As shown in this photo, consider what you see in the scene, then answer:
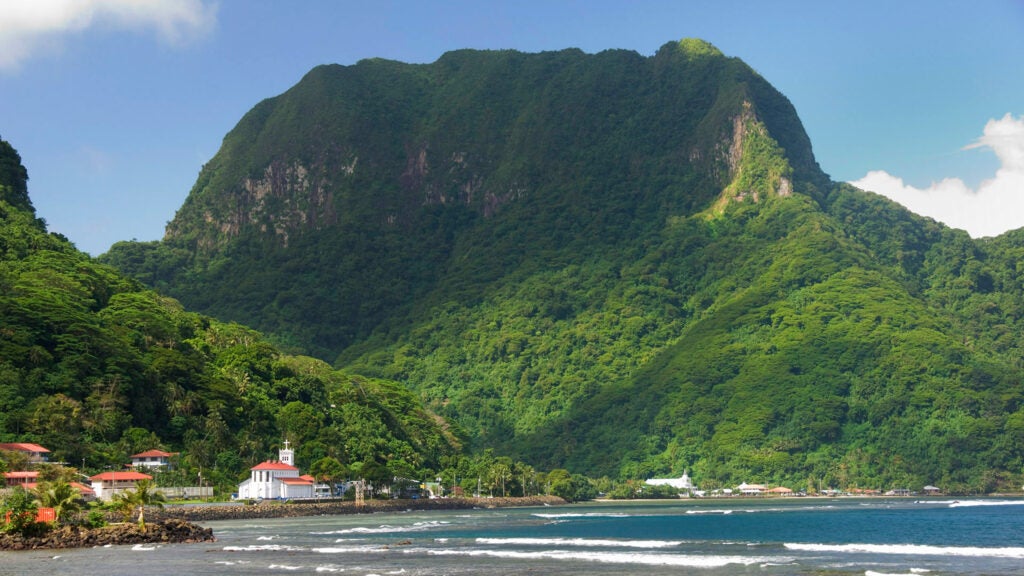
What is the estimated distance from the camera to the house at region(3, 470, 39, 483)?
102m

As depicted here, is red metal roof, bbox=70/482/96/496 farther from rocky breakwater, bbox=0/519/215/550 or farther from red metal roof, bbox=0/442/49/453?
rocky breakwater, bbox=0/519/215/550

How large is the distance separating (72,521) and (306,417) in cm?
8177

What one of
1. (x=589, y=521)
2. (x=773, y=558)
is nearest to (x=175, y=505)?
(x=589, y=521)

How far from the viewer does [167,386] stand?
148 meters

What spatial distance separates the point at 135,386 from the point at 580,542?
77022mm

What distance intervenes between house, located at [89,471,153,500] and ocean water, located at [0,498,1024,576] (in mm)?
11893

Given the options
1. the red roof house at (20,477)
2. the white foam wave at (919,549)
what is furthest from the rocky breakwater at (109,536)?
the white foam wave at (919,549)

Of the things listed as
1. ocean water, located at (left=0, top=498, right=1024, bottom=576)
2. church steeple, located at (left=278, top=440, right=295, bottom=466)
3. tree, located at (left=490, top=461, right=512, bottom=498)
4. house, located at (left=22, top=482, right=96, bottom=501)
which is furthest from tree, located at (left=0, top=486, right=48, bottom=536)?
tree, located at (left=490, top=461, right=512, bottom=498)

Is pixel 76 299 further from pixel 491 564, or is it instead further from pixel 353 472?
pixel 491 564

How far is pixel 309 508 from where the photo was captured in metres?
144

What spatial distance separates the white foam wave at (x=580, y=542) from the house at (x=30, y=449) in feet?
167

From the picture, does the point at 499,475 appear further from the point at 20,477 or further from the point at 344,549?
the point at 344,549

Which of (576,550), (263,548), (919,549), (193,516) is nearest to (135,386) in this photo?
(193,516)

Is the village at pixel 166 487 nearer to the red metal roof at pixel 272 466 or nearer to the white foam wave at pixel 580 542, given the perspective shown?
the red metal roof at pixel 272 466
